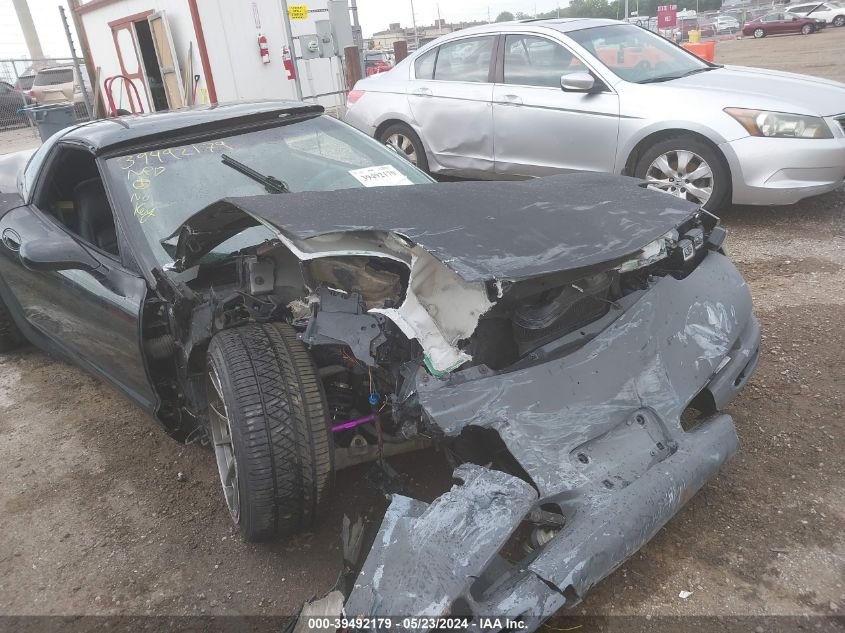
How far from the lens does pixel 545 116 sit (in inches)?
215

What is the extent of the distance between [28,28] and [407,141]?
3552 centimetres

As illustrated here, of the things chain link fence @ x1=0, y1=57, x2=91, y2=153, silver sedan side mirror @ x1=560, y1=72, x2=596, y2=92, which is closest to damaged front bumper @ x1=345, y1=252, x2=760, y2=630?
silver sedan side mirror @ x1=560, y1=72, x2=596, y2=92

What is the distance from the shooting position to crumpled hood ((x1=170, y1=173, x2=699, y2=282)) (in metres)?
1.91

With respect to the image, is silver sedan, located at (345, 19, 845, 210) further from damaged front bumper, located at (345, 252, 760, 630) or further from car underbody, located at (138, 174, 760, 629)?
damaged front bumper, located at (345, 252, 760, 630)

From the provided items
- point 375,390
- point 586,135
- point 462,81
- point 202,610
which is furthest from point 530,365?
point 462,81

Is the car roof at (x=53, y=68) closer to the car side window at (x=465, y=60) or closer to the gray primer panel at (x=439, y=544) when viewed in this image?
the car side window at (x=465, y=60)

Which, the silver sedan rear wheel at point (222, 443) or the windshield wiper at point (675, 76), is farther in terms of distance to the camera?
the windshield wiper at point (675, 76)

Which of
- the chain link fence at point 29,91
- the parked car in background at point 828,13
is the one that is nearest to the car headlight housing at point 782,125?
the chain link fence at point 29,91

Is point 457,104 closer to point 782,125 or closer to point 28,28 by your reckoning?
point 782,125

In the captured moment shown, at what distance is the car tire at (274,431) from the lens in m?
2.06

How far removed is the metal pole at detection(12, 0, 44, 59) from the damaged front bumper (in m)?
37.8

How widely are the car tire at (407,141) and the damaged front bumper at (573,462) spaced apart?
429cm

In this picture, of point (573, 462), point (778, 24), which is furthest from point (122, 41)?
point (778, 24)

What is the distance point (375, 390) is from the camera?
226cm
